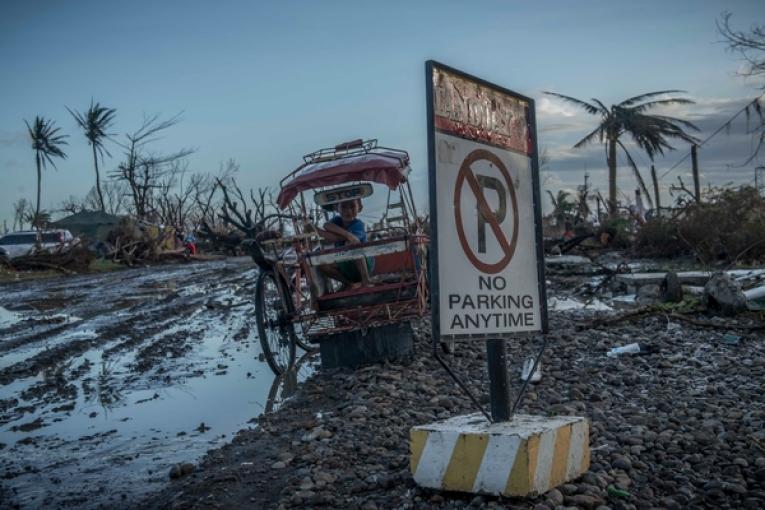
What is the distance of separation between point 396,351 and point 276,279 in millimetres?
1550

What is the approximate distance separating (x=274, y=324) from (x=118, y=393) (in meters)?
1.80

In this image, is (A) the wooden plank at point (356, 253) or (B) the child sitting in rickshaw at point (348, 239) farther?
(B) the child sitting in rickshaw at point (348, 239)

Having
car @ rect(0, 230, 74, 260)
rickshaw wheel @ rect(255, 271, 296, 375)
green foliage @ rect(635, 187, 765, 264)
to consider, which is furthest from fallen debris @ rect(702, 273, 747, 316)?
car @ rect(0, 230, 74, 260)

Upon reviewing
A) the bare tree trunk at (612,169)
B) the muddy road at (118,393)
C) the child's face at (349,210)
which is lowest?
the muddy road at (118,393)

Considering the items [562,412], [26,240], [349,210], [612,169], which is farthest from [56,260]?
[562,412]

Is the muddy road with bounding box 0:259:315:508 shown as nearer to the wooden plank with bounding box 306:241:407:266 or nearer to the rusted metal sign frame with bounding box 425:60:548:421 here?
the wooden plank with bounding box 306:241:407:266

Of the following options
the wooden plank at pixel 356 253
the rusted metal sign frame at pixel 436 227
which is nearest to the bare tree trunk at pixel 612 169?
the wooden plank at pixel 356 253

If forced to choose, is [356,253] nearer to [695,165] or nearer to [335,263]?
[335,263]

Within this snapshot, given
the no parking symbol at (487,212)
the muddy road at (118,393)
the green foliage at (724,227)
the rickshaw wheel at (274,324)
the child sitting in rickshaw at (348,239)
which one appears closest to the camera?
the no parking symbol at (487,212)

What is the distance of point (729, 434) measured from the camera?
494 centimetres

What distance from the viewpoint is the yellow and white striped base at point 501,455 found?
148 inches

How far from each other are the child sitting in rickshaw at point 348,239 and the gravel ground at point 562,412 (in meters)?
1.19

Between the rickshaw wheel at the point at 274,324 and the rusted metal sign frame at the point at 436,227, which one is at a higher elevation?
the rusted metal sign frame at the point at 436,227

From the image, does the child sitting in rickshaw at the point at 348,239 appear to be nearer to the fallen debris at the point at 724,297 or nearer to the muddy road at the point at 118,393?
the muddy road at the point at 118,393
